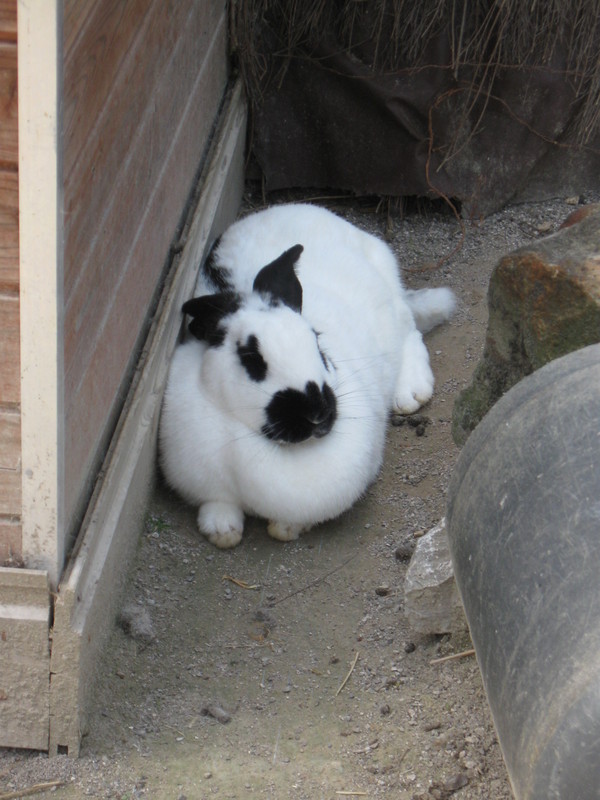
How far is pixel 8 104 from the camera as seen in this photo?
6.68 ft

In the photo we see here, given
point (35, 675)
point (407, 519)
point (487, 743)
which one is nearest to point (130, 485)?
point (35, 675)

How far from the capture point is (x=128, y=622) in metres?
3.03

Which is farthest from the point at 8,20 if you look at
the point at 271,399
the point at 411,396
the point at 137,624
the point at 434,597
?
the point at 411,396

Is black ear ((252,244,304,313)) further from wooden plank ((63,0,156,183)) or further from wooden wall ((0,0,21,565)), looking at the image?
wooden wall ((0,0,21,565))

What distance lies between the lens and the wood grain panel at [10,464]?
2.33 m

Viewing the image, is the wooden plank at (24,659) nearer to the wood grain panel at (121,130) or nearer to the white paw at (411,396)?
the wood grain panel at (121,130)

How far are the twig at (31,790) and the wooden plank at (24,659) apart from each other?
11 centimetres

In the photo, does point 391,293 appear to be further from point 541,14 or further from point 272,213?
point 541,14

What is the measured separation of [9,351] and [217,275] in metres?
1.63

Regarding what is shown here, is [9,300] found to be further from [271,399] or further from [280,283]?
[280,283]

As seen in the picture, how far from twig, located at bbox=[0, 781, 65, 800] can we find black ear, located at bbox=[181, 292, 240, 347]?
1455 mm

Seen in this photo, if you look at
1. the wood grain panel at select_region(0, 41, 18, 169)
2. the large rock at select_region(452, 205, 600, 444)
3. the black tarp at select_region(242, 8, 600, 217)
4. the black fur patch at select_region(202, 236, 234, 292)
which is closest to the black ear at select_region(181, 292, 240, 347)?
the black fur patch at select_region(202, 236, 234, 292)

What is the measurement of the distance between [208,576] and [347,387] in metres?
0.81

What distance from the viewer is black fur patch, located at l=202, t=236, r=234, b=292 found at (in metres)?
3.76
